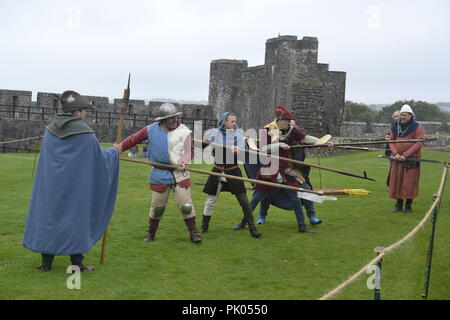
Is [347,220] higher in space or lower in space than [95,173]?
lower

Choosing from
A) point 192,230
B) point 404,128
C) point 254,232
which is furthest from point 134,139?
point 404,128

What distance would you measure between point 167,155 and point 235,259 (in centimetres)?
160

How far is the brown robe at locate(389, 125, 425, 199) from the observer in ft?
→ 37.9

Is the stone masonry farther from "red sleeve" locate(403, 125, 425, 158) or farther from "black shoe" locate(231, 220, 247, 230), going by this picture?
"black shoe" locate(231, 220, 247, 230)

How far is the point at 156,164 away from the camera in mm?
8047

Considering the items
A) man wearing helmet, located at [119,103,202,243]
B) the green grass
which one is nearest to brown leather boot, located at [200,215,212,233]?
the green grass

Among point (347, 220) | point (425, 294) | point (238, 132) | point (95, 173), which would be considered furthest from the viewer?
point (347, 220)

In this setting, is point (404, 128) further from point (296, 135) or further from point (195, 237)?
point (195, 237)

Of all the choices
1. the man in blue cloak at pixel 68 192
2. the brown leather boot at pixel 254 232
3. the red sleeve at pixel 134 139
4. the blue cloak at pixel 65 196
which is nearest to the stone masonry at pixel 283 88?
the brown leather boot at pixel 254 232

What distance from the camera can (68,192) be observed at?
685cm

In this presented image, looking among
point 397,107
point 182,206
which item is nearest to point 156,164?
point 182,206
